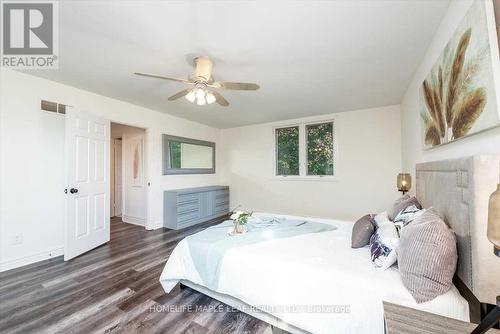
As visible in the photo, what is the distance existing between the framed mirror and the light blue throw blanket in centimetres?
259

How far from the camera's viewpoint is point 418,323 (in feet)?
3.11

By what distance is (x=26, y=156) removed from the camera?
265cm

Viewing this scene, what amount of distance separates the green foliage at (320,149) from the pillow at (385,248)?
3027mm

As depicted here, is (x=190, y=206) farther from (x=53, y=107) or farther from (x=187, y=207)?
(x=53, y=107)

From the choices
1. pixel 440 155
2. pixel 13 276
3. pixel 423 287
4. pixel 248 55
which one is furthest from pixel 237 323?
pixel 13 276

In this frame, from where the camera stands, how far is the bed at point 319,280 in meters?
1.17

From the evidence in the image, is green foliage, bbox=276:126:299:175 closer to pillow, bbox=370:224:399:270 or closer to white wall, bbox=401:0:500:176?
white wall, bbox=401:0:500:176

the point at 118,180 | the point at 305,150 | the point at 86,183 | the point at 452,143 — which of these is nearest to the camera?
the point at 452,143

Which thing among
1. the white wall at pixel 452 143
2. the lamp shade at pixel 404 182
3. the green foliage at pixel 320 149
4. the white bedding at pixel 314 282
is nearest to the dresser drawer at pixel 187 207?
the white bedding at pixel 314 282

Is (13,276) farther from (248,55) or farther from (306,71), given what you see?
(306,71)

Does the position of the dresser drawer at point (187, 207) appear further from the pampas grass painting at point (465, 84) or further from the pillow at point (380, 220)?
the pampas grass painting at point (465, 84)

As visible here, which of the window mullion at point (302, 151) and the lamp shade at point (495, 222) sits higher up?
the window mullion at point (302, 151)

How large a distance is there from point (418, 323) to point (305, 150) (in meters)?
4.02

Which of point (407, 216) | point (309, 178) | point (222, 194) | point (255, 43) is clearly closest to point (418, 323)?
point (407, 216)
